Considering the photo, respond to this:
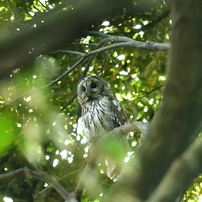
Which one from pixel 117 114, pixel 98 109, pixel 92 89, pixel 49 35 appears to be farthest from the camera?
pixel 92 89

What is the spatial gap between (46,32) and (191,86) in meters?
0.19

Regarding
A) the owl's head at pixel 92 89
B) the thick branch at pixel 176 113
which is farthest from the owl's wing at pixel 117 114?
the thick branch at pixel 176 113

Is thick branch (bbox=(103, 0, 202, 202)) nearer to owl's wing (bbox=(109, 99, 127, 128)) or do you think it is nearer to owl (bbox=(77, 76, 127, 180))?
owl (bbox=(77, 76, 127, 180))

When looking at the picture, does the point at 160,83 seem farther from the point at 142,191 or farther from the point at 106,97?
the point at 142,191

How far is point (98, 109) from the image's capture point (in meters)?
4.25

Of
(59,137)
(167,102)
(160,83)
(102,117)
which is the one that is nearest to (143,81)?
(160,83)

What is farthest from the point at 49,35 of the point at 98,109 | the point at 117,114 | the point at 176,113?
the point at 98,109

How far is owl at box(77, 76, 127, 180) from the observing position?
405 cm

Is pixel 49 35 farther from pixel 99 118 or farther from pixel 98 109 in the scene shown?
pixel 98 109

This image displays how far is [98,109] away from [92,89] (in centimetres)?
26

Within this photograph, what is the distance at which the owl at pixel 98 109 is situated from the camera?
4055 millimetres

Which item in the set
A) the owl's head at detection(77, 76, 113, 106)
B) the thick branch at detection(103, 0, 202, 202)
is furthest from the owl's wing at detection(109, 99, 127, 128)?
the thick branch at detection(103, 0, 202, 202)

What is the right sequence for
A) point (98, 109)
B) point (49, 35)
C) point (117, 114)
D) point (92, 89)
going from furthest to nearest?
point (92, 89) → point (98, 109) → point (117, 114) → point (49, 35)

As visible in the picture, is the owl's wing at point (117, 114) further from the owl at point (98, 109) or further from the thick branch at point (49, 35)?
the thick branch at point (49, 35)
